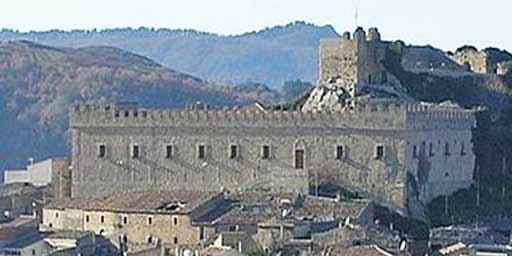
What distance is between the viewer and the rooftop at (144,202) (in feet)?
169

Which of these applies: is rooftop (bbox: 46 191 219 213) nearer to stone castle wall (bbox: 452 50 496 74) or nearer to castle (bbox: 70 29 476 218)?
castle (bbox: 70 29 476 218)

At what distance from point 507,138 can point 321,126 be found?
323 inches

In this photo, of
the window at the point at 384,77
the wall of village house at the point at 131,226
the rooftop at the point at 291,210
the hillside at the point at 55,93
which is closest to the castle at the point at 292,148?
the window at the point at 384,77

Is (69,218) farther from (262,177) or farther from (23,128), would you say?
(23,128)

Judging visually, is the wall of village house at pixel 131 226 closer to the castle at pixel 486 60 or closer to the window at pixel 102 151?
the window at pixel 102 151

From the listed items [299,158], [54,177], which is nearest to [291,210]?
[299,158]

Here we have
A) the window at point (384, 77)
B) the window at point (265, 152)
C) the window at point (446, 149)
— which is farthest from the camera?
the window at point (384, 77)

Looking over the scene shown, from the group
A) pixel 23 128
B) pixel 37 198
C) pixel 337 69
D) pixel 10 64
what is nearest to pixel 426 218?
pixel 337 69

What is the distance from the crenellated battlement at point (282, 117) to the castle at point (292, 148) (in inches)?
1.2

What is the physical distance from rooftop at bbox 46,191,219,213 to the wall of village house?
0.19m

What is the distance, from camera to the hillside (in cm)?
13875

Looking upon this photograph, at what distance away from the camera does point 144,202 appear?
52594 millimetres

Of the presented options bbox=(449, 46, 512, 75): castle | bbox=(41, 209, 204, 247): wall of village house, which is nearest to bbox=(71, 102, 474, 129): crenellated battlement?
bbox=(41, 209, 204, 247): wall of village house

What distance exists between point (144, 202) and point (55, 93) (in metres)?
104
